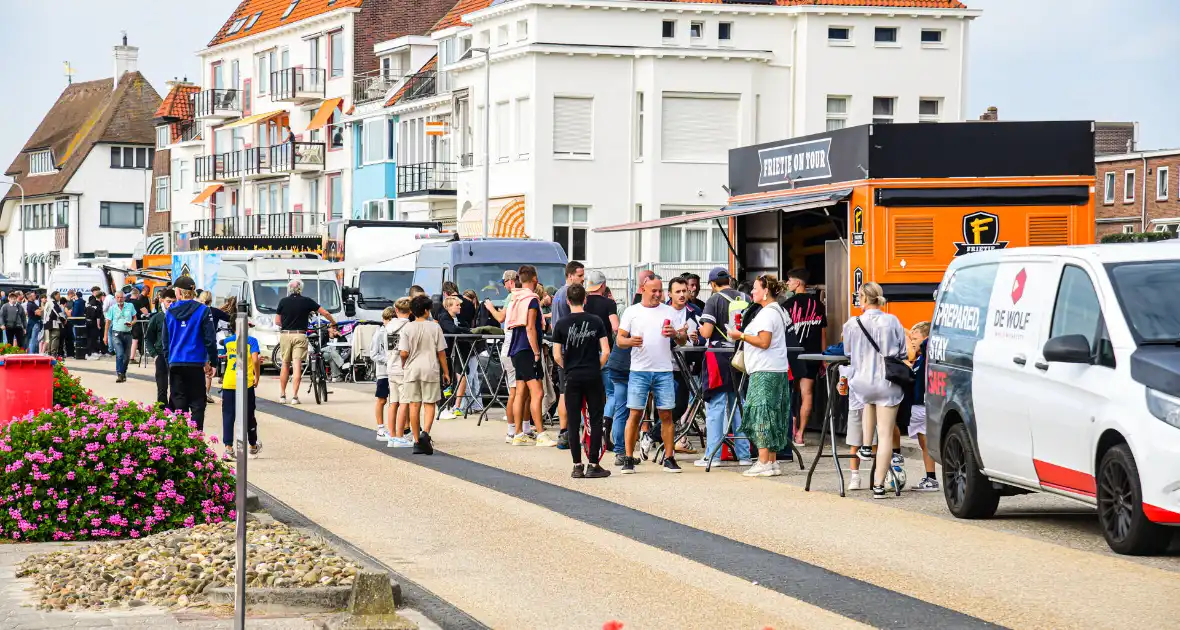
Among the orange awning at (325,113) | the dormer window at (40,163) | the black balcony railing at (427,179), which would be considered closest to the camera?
the black balcony railing at (427,179)

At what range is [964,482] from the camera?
12758 millimetres

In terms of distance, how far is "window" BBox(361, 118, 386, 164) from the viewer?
6525 cm

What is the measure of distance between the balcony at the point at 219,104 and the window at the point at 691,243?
108 feet

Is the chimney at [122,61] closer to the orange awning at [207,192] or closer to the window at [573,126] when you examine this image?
the orange awning at [207,192]

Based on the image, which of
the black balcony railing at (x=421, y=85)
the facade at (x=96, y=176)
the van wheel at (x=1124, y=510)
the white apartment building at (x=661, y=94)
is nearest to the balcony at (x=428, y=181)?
the black balcony railing at (x=421, y=85)

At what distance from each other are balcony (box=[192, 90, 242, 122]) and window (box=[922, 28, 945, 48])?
35323 mm

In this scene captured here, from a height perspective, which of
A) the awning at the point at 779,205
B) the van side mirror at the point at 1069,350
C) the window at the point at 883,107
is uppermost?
the window at the point at 883,107

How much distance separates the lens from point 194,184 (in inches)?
3438

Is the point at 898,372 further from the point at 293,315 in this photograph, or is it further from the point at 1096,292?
the point at 293,315

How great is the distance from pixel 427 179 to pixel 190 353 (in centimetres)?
4395

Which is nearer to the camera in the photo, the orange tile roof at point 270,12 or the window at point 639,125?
the window at point 639,125

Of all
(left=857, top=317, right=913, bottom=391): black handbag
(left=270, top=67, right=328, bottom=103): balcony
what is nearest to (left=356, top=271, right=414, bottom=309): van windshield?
(left=857, top=317, right=913, bottom=391): black handbag

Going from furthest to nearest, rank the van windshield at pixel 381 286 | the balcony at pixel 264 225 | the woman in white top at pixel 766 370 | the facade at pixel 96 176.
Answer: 1. the facade at pixel 96 176
2. the balcony at pixel 264 225
3. the van windshield at pixel 381 286
4. the woman in white top at pixel 766 370

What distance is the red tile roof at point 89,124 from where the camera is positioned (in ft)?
335
